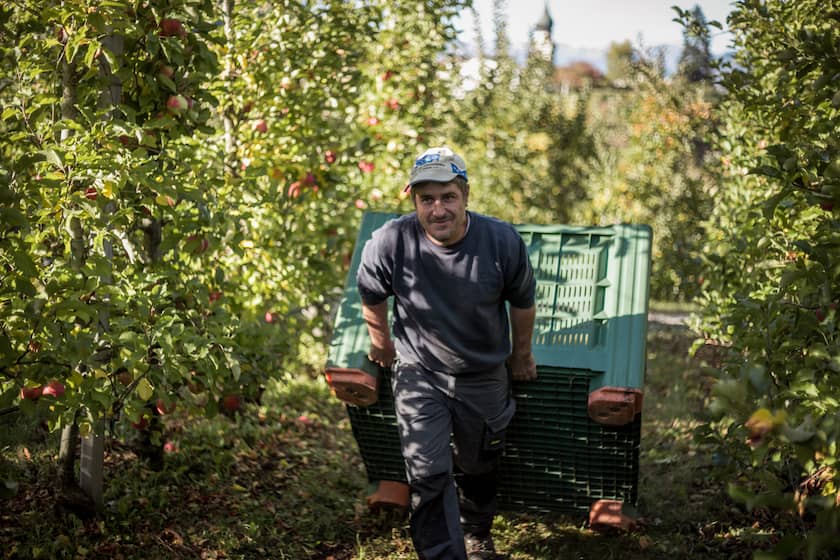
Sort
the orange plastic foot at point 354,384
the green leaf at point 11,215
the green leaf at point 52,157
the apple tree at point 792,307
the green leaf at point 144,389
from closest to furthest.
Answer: the apple tree at point 792,307, the green leaf at point 11,215, the green leaf at point 52,157, the green leaf at point 144,389, the orange plastic foot at point 354,384

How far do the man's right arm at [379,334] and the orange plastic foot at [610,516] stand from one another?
1.12 metres

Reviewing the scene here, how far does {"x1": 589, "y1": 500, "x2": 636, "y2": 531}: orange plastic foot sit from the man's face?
1.41 metres

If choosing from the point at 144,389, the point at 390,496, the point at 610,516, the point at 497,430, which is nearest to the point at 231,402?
the point at 390,496

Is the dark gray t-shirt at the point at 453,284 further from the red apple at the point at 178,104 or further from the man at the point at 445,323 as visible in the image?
the red apple at the point at 178,104

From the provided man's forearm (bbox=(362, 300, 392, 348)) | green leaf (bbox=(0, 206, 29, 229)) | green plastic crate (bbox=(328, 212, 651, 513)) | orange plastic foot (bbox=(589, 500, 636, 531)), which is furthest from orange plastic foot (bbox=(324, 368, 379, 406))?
green leaf (bbox=(0, 206, 29, 229))

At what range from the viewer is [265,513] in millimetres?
3977

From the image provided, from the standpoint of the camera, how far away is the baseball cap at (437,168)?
3.08 metres

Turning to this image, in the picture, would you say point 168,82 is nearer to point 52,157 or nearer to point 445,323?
point 52,157

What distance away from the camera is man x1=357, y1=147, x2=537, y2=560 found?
3.11 meters

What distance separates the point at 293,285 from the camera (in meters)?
4.79

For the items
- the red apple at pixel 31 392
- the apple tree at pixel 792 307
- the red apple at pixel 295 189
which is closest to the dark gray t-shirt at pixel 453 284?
the apple tree at pixel 792 307

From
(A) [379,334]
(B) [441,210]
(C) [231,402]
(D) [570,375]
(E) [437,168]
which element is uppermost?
(E) [437,168]

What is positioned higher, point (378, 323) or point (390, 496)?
point (378, 323)

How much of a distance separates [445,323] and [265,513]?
1.48m
